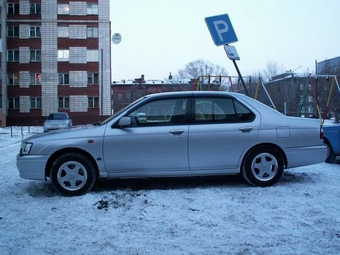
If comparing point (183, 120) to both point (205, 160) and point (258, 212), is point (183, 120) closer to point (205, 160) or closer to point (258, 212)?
point (205, 160)

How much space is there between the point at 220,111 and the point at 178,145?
92 centimetres

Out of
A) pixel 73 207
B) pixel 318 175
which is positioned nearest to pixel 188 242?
pixel 73 207

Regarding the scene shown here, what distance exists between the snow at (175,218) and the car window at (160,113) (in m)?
1.08

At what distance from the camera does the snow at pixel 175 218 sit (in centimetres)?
348

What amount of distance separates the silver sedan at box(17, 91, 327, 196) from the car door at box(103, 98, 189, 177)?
0.05 feet

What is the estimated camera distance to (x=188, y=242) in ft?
11.6

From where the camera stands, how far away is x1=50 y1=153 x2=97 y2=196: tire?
517 cm

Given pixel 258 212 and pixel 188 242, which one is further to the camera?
pixel 258 212

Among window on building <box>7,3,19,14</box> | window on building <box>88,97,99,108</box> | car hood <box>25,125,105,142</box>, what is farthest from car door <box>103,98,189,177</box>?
window on building <box>7,3,19,14</box>

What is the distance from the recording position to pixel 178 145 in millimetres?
5316

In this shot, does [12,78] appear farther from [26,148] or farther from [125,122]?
[125,122]

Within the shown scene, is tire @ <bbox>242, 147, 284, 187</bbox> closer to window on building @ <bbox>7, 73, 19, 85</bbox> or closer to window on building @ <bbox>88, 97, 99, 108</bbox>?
window on building @ <bbox>88, 97, 99, 108</bbox>

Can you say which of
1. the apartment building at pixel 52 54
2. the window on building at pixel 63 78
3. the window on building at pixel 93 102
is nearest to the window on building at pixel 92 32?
the apartment building at pixel 52 54

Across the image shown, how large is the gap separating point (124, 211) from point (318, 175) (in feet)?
13.1
